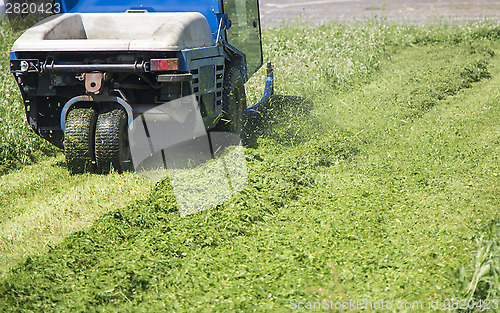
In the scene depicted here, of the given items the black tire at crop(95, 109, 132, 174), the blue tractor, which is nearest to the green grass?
the blue tractor

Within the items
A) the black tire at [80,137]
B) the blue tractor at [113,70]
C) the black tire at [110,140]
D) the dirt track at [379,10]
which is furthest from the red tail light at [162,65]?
the dirt track at [379,10]

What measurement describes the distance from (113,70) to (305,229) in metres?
2.83

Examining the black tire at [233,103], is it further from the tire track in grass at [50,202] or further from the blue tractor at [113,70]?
the tire track in grass at [50,202]

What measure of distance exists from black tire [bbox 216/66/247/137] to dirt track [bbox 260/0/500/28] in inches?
488

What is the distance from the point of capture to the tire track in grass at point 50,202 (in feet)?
16.0

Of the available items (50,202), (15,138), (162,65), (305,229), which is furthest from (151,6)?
(305,229)

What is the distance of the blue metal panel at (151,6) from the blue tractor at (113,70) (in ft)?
0.05

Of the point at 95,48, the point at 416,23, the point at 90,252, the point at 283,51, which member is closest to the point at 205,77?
the point at 95,48

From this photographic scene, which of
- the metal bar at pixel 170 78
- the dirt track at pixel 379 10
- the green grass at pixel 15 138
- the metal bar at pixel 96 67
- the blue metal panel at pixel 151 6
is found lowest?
the dirt track at pixel 379 10

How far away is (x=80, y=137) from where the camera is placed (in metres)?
6.29

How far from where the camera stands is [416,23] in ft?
65.7

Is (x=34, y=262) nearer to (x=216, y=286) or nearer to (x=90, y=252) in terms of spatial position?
(x=90, y=252)

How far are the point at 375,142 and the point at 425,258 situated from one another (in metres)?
3.83

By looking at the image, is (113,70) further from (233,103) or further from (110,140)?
(233,103)
